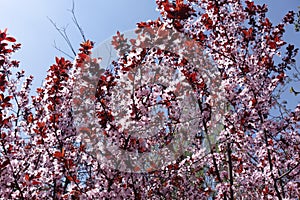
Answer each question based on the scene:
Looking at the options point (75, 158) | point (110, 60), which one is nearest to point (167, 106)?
point (110, 60)

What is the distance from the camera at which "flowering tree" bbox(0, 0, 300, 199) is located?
11.9ft

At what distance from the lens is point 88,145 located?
3746mm

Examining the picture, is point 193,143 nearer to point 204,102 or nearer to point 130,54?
point 204,102

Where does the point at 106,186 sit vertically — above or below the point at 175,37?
below

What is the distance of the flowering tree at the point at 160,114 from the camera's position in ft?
11.9

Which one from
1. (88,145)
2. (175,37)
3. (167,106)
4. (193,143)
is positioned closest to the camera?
(88,145)

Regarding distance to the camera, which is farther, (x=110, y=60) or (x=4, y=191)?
(x=110, y=60)

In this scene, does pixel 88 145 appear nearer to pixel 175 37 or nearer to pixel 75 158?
pixel 75 158

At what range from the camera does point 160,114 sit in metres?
4.34

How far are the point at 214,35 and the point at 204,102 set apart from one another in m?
1.60

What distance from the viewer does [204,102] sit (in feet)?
15.0

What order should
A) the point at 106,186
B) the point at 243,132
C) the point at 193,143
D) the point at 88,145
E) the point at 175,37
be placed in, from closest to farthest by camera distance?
the point at 106,186
the point at 88,145
the point at 175,37
the point at 243,132
the point at 193,143

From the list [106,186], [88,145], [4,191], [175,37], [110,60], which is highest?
[175,37]

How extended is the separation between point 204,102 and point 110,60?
1521 millimetres
